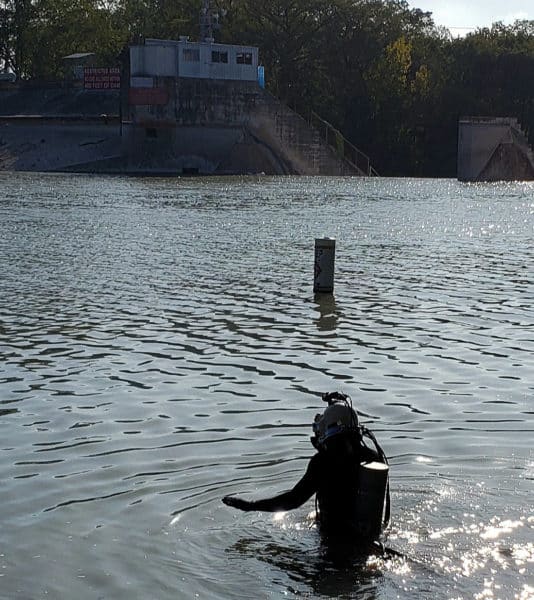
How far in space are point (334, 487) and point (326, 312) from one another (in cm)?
1153

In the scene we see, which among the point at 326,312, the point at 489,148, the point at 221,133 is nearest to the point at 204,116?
the point at 221,133

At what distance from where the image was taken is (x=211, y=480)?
985 centimetres

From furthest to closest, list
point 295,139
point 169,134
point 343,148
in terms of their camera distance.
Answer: point 343,148 → point 295,139 → point 169,134

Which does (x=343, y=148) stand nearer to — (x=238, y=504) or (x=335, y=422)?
(x=238, y=504)

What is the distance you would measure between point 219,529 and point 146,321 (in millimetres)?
9497

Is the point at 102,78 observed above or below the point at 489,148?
above

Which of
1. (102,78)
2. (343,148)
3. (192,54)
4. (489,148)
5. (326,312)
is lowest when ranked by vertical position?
(326,312)

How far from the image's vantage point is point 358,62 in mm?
109000

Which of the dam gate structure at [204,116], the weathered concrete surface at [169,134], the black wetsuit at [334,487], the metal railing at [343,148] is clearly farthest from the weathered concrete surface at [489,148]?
the black wetsuit at [334,487]

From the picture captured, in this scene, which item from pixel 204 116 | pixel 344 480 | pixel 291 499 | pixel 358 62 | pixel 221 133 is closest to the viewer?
pixel 344 480

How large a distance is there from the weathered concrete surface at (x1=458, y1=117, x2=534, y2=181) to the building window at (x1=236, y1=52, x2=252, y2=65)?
16858mm

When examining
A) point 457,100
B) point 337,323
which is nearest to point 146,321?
point 337,323

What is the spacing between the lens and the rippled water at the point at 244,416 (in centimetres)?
788

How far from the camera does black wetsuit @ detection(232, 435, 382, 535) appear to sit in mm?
7762
